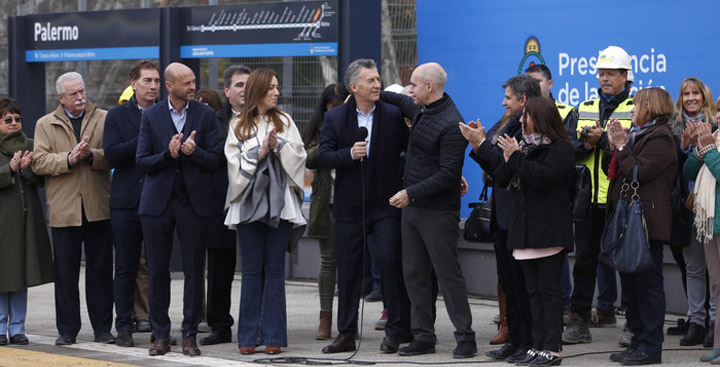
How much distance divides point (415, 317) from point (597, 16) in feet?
12.3

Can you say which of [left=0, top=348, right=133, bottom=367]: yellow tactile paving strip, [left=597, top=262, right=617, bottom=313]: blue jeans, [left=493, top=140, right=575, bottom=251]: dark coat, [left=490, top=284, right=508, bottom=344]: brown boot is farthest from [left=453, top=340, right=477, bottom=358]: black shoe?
[left=0, top=348, right=133, bottom=367]: yellow tactile paving strip

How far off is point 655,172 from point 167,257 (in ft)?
11.5

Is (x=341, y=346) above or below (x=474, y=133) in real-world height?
below

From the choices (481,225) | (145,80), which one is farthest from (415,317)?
(145,80)

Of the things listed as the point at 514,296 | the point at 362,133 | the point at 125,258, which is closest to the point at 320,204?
the point at 362,133

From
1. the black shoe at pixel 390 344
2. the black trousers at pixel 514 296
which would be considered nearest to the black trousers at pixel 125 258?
the black shoe at pixel 390 344

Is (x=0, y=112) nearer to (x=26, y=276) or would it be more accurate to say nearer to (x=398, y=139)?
(x=26, y=276)

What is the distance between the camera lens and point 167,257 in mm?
9672

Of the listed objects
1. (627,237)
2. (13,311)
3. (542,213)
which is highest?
(542,213)

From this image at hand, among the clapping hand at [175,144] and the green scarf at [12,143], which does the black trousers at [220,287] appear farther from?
the green scarf at [12,143]

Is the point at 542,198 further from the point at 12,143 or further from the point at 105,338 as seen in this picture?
the point at 12,143

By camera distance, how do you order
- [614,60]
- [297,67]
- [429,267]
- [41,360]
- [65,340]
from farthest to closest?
[297,67] < [65,340] < [614,60] < [429,267] < [41,360]

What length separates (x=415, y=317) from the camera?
30.7ft

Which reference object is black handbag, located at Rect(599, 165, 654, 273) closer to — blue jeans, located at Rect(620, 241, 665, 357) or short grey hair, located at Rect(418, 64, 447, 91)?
blue jeans, located at Rect(620, 241, 665, 357)
